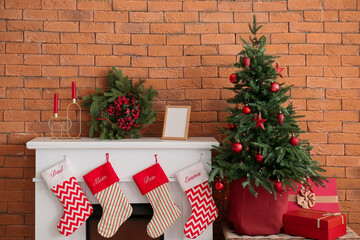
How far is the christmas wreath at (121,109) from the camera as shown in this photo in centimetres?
235

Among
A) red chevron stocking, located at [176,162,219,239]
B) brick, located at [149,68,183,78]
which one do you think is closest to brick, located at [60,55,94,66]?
brick, located at [149,68,183,78]

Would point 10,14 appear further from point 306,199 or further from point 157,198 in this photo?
point 306,199

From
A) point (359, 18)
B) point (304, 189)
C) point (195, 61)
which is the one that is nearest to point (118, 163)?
point (195, 61)

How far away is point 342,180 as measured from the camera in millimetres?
2582

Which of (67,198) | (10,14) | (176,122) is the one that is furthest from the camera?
(10,14)

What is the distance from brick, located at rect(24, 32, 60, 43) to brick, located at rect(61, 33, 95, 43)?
5 centimetres

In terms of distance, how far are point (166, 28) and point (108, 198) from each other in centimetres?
127

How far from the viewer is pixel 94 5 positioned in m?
2.57

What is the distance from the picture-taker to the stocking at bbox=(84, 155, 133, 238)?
7.27 ft

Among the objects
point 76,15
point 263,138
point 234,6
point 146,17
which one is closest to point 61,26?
point 76,15

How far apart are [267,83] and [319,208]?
960 millimetres

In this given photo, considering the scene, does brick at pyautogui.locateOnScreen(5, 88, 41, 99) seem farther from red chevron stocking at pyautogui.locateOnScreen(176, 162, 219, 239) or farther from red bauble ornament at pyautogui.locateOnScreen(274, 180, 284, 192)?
red bauble ornament at pyautogui.locateOnScreen(274, 180, 284, 192)

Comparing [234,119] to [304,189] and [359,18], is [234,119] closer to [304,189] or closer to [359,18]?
[304,189]

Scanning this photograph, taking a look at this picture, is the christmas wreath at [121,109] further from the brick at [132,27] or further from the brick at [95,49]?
the brick at [132,27]
